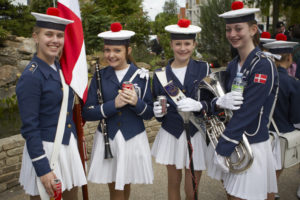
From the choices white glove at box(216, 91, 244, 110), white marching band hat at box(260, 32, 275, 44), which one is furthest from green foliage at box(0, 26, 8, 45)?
white glove at box(216, 91, 244, 110)

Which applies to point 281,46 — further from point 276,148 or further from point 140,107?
point 140,107

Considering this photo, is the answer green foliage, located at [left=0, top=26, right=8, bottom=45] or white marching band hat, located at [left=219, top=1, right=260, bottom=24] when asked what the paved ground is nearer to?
white marching band hat, located at [left=219, top=1, right=260, bottom=24]

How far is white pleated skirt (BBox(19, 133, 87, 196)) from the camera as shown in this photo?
257cm

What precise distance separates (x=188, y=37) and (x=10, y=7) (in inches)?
356

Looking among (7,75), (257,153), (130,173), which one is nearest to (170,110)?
(130,173)

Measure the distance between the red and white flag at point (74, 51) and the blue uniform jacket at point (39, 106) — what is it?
0.97 feet

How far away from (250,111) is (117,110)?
51.2 inches

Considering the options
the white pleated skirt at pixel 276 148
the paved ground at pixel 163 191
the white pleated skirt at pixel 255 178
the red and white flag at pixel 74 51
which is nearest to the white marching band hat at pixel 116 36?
the red and white flag at pixel 74 51

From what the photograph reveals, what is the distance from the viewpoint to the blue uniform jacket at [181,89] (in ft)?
10.7

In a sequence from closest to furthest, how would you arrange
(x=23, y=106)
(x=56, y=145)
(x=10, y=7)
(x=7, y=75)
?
1. (x=23, y=106)
2. (x=56, y=145)
3. (x=7, y=75)
4. (x=10, y=7)

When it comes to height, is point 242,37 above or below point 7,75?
above

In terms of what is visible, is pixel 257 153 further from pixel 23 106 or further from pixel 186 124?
pixel 23 106

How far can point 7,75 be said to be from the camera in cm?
807

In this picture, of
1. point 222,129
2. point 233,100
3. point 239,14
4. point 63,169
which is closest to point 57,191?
point 63,169
